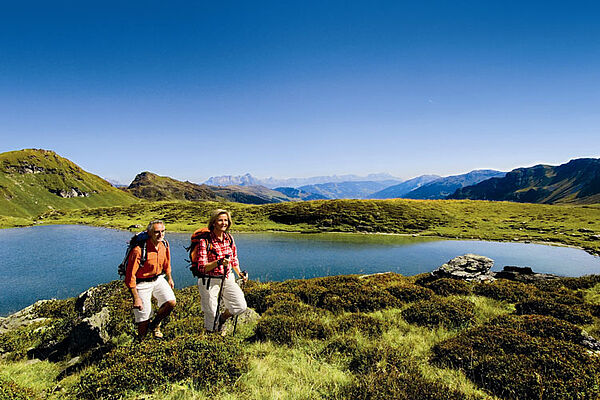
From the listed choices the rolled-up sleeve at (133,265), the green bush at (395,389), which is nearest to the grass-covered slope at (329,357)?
the green bush at (395,389)

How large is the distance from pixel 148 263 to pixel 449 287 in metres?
15.3

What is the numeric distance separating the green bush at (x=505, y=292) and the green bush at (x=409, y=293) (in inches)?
116

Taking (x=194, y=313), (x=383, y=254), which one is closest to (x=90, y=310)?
(x=194, y=313)

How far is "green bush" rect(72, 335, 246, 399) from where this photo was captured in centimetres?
568

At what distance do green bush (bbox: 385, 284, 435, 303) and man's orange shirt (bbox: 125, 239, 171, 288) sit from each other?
11.4 meters

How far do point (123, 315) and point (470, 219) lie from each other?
82676 mm

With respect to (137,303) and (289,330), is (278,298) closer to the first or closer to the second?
(289,330)

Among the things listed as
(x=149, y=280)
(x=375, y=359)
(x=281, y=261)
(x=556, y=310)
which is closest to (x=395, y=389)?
(x=375, y=359)

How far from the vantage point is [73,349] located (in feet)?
28.3

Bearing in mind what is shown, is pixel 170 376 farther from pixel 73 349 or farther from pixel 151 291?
pixel 73 349

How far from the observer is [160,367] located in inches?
244

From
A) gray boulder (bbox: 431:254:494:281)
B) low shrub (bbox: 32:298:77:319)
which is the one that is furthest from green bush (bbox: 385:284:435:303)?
low shrub (bbox: 32:298:77:319)

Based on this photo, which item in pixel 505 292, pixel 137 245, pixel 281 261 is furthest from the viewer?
pixel 281 261

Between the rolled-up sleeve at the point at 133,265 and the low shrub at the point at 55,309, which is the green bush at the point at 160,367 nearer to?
the rolled-up sleeve at the point at 133,265
